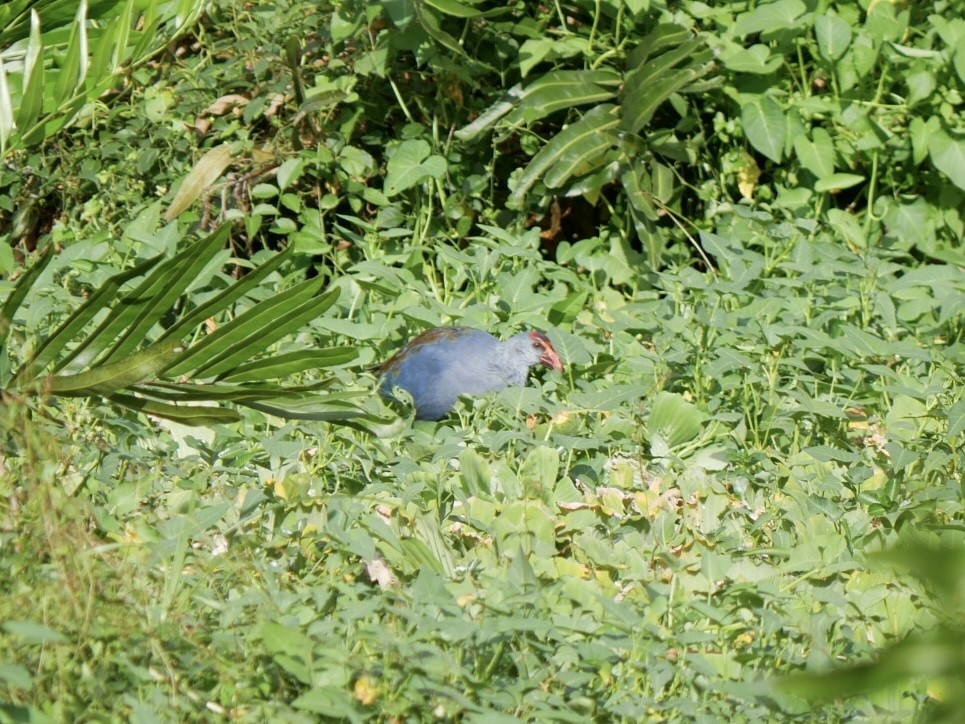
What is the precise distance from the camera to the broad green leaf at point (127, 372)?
2244mm

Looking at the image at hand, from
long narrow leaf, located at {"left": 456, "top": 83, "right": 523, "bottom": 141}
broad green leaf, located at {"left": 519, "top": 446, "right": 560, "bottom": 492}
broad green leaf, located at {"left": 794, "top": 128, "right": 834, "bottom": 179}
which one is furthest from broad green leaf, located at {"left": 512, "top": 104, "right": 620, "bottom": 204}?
broad green leaf, located at {"left": 519, "top": 446, "right": 560, "bottom": 492}

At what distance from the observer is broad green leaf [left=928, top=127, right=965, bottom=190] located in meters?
4.41

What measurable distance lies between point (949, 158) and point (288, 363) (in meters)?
2.94

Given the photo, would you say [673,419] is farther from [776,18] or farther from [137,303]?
[776,18]

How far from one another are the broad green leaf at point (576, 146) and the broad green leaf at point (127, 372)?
7.98ft

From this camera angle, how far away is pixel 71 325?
2273 mm

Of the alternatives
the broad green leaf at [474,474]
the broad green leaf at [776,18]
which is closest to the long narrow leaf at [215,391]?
the broad green leaf at [474,474]

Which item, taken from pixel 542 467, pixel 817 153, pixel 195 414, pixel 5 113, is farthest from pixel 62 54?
pixel 817 153

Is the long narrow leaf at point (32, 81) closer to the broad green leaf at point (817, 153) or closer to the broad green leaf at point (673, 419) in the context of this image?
the broad green leaf at point (673, 419)

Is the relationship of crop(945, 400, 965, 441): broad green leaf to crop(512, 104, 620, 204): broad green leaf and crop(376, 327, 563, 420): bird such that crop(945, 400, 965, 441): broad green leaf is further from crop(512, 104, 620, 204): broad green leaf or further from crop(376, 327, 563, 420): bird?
crop(512, 104, 620, 204): broad green leaf

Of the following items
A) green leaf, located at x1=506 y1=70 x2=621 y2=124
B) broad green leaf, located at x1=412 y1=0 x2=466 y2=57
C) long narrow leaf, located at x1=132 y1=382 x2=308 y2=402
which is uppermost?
long narrow leaf, located at x1=132 y1=382 x2=308 y2=402

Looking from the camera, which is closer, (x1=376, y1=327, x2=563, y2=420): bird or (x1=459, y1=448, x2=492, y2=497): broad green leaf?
(x1=459, y1=448, x2=492, y2=497): broad green leaf

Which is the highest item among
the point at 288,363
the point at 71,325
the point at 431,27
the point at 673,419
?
the point at 71,325

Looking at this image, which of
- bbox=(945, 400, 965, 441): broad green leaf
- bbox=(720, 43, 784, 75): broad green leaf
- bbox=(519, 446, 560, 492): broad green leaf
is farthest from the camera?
bbox=(720, 43, 784, 75): broad green leaf
